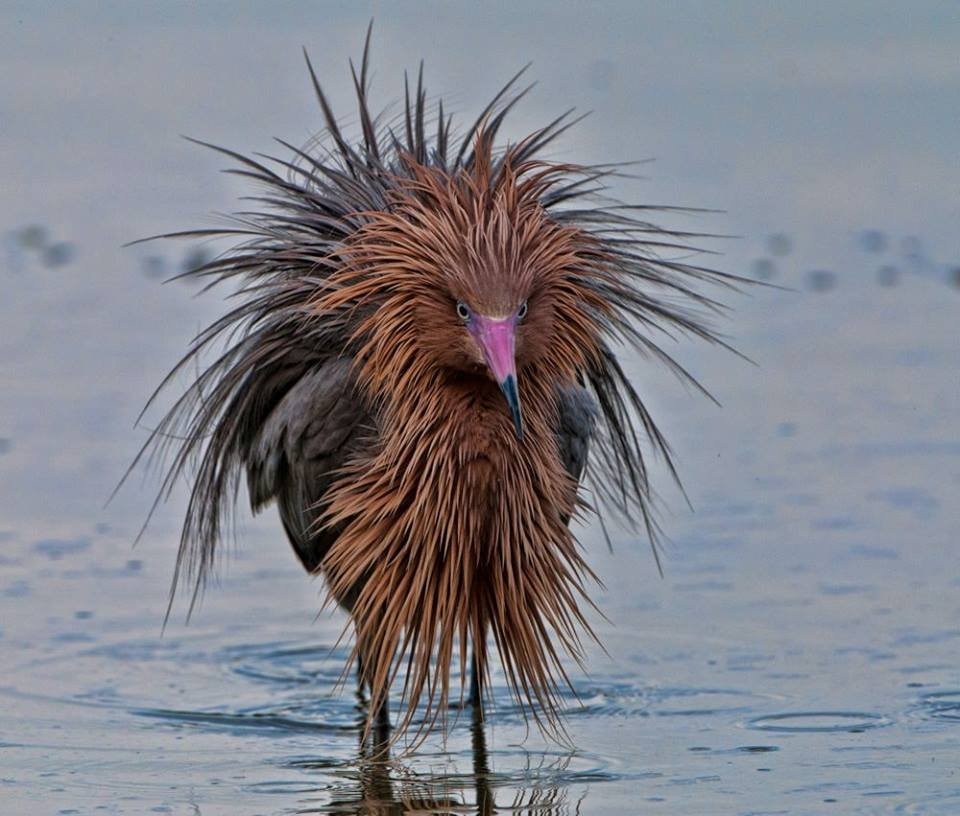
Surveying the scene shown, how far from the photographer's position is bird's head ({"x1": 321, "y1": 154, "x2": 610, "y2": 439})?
6.16 metres

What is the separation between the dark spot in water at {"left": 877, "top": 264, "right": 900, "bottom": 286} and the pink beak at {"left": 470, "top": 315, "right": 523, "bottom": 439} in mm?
6819

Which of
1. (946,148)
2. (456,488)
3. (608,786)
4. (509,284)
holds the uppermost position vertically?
(946,148)

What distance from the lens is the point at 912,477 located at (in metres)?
9.69

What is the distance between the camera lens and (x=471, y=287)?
6160mm

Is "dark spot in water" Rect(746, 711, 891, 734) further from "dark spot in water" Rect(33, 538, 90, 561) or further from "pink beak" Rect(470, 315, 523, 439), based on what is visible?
"dark spot in water" Rect(33, 538, 90, 561)

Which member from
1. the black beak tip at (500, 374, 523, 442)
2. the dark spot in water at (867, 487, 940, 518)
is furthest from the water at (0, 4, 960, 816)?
the black beak tip at (500, 374, 523, 442)

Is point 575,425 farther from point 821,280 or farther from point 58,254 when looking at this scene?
point 58,254

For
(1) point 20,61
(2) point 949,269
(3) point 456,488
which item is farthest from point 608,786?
(1) point 20,61

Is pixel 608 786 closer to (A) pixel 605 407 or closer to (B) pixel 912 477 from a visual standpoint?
(A) pixel 605 407

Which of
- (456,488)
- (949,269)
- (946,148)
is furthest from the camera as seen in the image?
(946,148)

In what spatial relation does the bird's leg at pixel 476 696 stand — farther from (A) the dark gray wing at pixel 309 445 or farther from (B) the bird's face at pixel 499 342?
(B) the bird's face at pixel 499 342

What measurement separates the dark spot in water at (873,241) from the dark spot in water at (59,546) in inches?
239

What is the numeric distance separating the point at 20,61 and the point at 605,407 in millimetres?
10582

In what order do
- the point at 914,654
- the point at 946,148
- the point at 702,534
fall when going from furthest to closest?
the point at 946,148 < the point at 702,534 < the point at 914,654
